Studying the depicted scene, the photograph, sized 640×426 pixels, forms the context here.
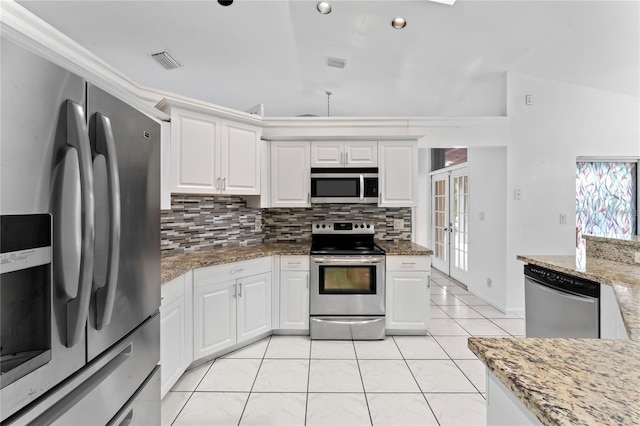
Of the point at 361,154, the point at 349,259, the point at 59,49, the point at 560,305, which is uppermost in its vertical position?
the point at 59,49

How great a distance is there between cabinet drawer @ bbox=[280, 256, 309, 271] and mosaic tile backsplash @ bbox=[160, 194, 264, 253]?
67 centimetres

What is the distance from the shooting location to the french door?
181 inches

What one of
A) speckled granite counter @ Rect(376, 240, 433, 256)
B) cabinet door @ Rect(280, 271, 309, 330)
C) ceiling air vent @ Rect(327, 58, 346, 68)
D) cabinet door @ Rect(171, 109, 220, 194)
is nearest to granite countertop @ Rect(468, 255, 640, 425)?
speckled granite counter @ Rect(376, 240, 433, 256)

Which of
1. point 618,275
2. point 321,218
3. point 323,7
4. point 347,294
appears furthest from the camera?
point 321,218

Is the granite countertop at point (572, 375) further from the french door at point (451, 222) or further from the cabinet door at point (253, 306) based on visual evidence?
the french door at point (451, 222)

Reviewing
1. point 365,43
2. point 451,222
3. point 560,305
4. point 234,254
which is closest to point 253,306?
point 234,254

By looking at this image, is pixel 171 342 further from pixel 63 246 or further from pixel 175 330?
pixel 63 246

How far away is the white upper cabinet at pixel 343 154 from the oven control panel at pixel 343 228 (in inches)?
28.3

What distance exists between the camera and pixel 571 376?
68cm

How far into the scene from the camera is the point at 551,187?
3416 millimetres

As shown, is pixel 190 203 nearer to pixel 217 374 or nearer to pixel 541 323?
pixel 217 374

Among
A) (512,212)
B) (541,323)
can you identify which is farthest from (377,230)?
(541,323)

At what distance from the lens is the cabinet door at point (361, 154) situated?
127 inches

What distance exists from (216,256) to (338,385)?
1487 millimetres
